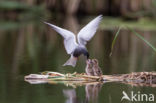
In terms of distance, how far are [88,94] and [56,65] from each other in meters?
3.30

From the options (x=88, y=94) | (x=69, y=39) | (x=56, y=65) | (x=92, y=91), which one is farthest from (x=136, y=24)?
(x=88, y=94)

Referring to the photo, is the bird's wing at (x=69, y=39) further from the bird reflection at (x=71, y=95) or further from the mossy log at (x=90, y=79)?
the bird reflection at (x=71, y=95)

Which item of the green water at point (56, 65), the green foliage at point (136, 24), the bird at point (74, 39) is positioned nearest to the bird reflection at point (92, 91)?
the green water at point (56, 65)

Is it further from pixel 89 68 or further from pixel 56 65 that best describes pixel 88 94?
pixel 56 65

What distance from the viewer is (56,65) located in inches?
412

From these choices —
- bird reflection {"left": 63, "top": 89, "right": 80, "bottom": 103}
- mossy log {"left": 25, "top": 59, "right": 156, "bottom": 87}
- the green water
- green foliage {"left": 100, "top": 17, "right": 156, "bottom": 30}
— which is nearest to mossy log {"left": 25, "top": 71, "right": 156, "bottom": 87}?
mossy log {"left": 25, "top": 59, "right": 156, "bottom": 87}

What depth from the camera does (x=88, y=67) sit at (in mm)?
8109

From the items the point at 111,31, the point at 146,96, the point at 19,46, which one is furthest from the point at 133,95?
the point at 111,31

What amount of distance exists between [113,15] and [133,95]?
19.1m

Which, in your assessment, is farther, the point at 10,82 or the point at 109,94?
the point at 10,82

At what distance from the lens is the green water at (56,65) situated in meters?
7.09

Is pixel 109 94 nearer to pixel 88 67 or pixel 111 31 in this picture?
pixel 88 67

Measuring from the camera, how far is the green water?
709 centimetres

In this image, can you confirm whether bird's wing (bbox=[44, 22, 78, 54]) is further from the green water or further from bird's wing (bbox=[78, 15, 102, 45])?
the green water
